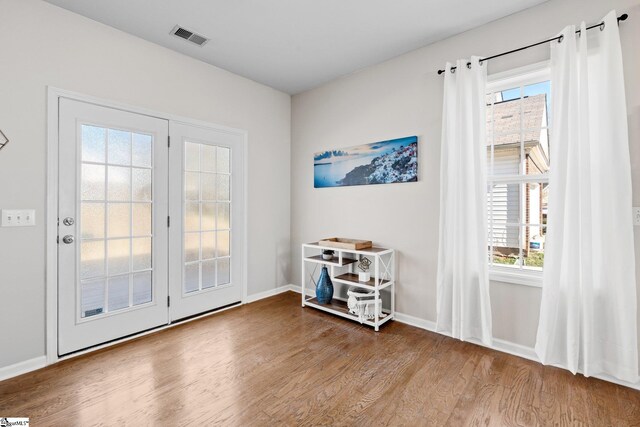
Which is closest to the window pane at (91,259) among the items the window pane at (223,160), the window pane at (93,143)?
the window pane at (93,143)

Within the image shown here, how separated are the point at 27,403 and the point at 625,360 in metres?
3.76

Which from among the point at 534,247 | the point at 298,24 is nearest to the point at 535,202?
the point at 534,247

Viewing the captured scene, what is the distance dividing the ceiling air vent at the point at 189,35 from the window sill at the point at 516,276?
10.9ft

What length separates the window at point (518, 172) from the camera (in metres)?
2.52

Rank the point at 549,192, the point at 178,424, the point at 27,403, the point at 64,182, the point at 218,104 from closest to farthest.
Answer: the point at 178,424, the point at 27,403, the point at 549,192, the point at 64,182, the point at 218,104

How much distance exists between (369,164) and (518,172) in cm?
142

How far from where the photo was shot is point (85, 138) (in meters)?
2.55

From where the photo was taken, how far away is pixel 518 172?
8.54 feet

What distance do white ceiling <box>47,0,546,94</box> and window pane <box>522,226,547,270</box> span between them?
1.78 metres

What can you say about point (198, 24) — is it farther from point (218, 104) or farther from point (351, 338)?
point (351, 338)

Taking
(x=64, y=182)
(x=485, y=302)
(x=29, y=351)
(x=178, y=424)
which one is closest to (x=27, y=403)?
(x=29, y=351)

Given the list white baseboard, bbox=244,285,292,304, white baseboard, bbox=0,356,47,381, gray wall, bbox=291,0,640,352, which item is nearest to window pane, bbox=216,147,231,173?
gray wall, bbox=291,0,640,352

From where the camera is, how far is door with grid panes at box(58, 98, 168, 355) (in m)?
2.46

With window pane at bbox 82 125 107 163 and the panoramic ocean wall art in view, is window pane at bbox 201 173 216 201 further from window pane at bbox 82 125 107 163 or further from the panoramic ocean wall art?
the panoramic ocean wall art
